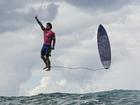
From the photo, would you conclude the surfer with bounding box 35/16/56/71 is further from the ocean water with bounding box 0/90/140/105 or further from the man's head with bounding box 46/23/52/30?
the ocean water with bounding box 0/90/140/105

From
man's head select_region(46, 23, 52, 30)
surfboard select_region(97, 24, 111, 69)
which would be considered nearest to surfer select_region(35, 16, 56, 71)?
man's head select_region(46, 23, 52, 30)

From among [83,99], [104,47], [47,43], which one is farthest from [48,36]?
[104,47]

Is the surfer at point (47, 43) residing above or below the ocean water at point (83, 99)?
above

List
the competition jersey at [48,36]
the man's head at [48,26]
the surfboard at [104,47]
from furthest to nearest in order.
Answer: the surfboard at [104,47], the competition jersey at [48,36], the man's head at [48,26]

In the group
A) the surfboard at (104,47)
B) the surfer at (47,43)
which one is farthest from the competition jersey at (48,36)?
the surfboard at (104,47)

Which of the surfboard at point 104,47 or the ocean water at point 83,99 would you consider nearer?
the ocean water at point 83,99

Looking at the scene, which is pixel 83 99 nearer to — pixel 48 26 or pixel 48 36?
pixel 48 36

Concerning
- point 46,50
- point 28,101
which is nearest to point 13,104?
point 28,101

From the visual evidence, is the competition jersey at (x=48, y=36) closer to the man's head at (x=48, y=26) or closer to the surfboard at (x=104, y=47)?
the man's head at (x=48, y=26)

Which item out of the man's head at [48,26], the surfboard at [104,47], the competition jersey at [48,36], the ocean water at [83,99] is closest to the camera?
the man's head at [48,26]

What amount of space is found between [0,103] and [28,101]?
2.41 meters

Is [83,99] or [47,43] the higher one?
[47,43]

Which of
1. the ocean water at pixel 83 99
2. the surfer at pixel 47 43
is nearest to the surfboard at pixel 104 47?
the ocean water at pixel 83 99

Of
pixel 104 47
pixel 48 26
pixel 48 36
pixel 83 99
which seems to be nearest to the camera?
pixel 48 26
